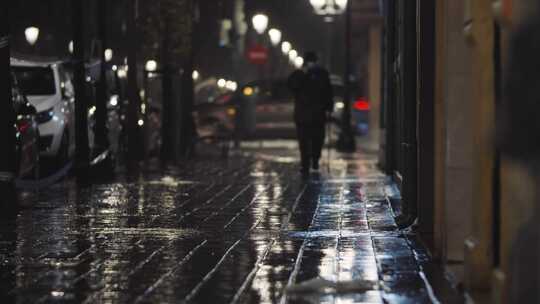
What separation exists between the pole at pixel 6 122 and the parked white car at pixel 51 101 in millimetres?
5717

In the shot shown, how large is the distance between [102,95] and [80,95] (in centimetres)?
129

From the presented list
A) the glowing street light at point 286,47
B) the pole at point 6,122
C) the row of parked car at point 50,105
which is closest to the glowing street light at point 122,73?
the row of parked car at point 50,105

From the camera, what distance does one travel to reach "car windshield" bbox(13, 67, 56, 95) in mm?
22125

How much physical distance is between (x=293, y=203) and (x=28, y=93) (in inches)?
299

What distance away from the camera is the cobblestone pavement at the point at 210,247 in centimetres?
853

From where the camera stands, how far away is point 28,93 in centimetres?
2206

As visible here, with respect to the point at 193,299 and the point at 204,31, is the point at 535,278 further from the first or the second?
the point at 204,31

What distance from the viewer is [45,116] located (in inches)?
832

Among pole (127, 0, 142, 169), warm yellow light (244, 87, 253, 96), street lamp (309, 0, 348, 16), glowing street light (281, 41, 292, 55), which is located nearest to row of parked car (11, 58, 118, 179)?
pole (127, 0, 142, 169)

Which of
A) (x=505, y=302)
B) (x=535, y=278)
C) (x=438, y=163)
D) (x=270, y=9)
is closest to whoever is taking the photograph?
(x=535, y=278)

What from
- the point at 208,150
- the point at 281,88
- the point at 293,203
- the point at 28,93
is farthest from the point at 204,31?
the point at 293,203

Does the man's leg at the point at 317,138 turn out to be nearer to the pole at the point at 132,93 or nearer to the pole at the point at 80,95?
the pole at the point at 132,93

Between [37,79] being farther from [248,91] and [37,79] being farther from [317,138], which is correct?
[248,91]

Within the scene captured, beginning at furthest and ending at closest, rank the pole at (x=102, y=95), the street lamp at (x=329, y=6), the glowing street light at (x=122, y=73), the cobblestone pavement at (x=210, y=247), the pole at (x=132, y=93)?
the street lamp at (x=329, y=6) < the glowing street light at (x=122, y=73) < the pole at (x=132, y=93) < the pole at (x=102, y=95) < the cobblestone pavement at (x=210, y=247)
